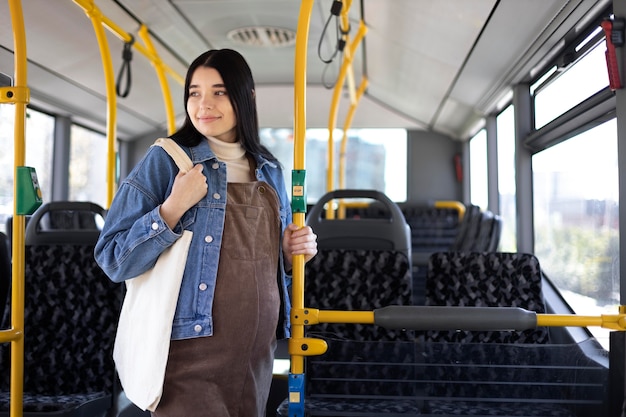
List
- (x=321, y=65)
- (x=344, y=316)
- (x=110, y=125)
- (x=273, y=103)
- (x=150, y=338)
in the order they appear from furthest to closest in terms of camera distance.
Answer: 1. (x=273, y=103)
2. (x=321, y=65)
3. (x=110, y=125)
4. (x=344, y=316)
5. (x=150, y=338)

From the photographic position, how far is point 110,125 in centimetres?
363

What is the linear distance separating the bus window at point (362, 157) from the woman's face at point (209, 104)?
21.8 feet

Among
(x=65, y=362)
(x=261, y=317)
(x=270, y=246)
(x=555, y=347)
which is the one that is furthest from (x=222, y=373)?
(x=65, y=362)

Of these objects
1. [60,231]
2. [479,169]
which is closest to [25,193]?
[60,231]

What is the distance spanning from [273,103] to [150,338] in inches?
275

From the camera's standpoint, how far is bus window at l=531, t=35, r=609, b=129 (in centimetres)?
291

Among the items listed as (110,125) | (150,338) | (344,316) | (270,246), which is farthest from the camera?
(110,125)

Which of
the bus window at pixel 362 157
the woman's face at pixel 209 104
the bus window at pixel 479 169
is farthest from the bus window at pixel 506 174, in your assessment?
the woman's face at pixel 209 104

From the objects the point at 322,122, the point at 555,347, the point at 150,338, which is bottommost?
the point at 555,347

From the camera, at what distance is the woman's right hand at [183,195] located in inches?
59.1

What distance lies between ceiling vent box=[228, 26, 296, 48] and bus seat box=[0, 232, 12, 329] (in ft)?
10.4

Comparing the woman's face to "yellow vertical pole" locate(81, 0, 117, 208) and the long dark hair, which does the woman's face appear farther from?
"yellow vertical pole" locate(81, 0, 117, 208)

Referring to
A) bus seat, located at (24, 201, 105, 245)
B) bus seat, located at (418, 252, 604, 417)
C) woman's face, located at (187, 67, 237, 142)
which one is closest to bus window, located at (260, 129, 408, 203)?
bus seat, located at (24, 201, 105, 245)

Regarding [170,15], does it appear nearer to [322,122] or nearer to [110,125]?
[110,125]
